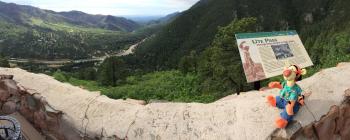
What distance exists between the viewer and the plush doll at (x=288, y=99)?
747 cm

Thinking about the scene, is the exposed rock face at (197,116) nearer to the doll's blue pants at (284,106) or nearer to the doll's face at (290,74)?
the doll's blue pants at (284,106)

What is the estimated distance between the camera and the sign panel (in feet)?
33.6

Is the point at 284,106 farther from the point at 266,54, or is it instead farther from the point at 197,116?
the point at 266,54

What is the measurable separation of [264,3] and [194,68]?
150459mm

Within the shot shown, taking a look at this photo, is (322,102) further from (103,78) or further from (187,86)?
(103,78)

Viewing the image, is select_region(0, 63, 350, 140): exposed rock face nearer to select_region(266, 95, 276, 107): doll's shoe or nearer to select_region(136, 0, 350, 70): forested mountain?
select_region(266, 95, 276, 107): doll's shoe

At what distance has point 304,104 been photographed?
8.00m

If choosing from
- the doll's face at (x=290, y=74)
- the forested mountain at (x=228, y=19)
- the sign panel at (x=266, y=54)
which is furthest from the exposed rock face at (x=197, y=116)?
the forested mountain at (x=228, y=19)

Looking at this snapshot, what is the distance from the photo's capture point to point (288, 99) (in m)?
7.66

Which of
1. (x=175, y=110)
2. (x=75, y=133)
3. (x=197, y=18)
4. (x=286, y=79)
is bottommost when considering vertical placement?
(x=197, y=18)

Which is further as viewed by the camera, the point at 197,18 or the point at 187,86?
the point at 197,18

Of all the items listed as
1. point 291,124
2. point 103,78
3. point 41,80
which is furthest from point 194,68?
point 291,124

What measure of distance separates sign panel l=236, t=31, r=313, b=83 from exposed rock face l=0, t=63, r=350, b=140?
1087 mm

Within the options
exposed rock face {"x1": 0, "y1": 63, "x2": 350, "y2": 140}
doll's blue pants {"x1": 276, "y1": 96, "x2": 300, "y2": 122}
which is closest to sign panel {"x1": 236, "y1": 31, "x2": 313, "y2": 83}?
exposed rock face {"x1": 0, "y1": 63, "x2": 350, "y2": 140}
